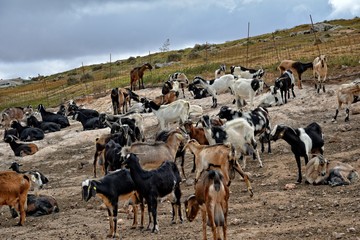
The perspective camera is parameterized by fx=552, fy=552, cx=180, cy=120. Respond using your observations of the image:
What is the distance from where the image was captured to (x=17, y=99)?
166 ft

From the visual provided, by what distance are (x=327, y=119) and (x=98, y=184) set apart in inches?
462

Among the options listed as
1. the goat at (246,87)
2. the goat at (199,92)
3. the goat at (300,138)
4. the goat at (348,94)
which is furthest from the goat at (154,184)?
the goat at (199,92)

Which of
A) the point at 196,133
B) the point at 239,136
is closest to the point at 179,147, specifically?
the point at 239,136

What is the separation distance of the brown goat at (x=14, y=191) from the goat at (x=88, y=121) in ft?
37.5

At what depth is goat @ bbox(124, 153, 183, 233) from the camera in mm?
10672

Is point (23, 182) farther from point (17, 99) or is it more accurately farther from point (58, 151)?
point (17, 99)

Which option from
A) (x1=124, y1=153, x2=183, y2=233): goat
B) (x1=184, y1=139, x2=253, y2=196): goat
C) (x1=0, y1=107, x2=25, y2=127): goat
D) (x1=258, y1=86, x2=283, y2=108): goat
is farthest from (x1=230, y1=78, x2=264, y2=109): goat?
(x1=0, y1=107, x2=25, y2=127): goat

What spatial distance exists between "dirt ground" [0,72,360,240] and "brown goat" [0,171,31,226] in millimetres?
426

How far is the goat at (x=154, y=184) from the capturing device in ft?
35.0

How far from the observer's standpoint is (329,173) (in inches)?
497

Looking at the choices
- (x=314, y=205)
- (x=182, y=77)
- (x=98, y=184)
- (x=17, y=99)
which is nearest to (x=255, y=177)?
(x=314, y=205)

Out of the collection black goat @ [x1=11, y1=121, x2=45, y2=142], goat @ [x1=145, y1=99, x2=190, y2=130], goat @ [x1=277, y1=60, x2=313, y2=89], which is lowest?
black goat @ [x1=11, y1=121, x2=45, y2=142]

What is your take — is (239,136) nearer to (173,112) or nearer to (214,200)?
(173,112)

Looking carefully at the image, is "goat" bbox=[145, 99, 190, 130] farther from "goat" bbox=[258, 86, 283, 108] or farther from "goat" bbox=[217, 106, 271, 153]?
"goat" bbox=[258, 86, 283, 108]
